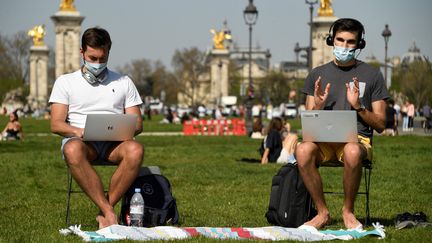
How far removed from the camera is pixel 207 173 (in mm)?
18031

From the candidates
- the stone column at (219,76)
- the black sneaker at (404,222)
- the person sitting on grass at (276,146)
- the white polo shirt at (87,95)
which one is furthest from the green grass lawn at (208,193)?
the stone column at (219,76)

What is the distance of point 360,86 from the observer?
9.30m

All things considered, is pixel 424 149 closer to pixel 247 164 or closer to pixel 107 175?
pixel 247 164

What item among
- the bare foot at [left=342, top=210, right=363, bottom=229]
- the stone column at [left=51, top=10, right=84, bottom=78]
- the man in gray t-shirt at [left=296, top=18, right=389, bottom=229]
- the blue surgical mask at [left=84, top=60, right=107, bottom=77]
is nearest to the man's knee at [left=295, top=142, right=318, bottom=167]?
the man in gray t-shirt at [left=296, top=18, right=389, bottom=229]

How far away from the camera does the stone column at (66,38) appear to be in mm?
127250

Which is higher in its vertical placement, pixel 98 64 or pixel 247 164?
pixel 98 64

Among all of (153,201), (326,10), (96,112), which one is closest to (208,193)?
(153,201)

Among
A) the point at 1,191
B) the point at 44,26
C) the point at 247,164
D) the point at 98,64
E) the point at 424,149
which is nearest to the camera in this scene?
the point at 98,64

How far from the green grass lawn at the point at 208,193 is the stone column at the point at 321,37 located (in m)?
86.4

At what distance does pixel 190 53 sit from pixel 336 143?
140237mm

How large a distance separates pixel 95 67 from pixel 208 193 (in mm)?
4799

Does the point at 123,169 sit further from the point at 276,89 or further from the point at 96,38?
the point at 276,89

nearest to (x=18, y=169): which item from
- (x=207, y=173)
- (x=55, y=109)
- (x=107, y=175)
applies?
(x=107, y=175)

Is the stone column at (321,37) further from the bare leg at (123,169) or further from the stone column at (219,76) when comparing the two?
the bare leg at (123,169)
